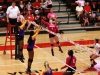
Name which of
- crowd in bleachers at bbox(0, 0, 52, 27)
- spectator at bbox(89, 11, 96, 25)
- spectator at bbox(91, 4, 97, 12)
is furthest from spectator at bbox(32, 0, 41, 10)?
spectator at bbox(91, 4, 97, 12)

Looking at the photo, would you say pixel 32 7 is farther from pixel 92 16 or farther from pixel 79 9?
pixel 92 16

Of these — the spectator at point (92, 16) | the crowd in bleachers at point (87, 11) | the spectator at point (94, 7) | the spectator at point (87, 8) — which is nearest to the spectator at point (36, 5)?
the crowd in bleachers at point (87, 11)

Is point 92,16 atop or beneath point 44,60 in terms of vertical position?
atop

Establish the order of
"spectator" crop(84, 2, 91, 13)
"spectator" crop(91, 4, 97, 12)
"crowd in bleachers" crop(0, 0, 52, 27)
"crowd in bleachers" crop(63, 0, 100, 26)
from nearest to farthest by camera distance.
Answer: "crowd in bleachers" crop(0, 0, 52, 27)
"crowd in bleachers" crop(63, 0, 100, 26)
"spectator" crop(84, 2, 91, 13)
"spectator" crop(91, 4, 97, 12)

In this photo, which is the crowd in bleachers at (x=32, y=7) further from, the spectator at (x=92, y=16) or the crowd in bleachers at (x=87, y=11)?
the spectator at (x=92, y=16)

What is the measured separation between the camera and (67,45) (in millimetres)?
20781

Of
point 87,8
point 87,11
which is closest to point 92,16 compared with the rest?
point 87,11

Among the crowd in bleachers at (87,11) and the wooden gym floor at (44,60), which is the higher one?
the crowd in bleachers at (87,11)

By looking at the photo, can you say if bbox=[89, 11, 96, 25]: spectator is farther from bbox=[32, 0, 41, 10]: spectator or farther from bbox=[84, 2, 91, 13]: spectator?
bbox=[32, 0, 41, 10]: spectator

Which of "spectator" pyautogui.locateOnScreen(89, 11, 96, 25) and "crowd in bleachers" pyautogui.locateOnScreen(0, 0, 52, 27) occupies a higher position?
"crowd in bleachers" pyautogui.locateOnScreen(0, 0, 52, 27)

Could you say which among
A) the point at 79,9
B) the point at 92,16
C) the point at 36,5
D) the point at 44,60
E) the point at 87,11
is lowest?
the point at 44,60

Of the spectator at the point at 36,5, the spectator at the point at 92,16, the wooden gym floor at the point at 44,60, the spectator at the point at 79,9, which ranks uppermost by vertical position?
the spectator at the point at 36,5

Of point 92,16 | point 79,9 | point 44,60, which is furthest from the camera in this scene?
point 79,9

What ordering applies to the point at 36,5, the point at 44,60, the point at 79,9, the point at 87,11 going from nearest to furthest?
the point at 44,60 < the point at 36,5 < the point at 79,9 < the point at 87,11
